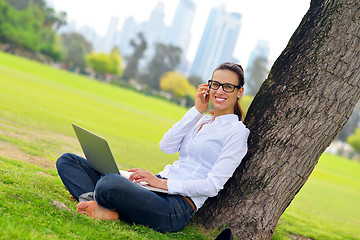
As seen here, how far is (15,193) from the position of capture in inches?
139

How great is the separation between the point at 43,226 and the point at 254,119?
2154 millimetres

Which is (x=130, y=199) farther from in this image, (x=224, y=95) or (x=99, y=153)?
(x=224, y=95)

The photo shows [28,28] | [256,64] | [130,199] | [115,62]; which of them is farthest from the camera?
[115,62]

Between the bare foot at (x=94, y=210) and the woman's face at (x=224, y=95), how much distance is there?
1321 millimetres

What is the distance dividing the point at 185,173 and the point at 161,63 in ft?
339

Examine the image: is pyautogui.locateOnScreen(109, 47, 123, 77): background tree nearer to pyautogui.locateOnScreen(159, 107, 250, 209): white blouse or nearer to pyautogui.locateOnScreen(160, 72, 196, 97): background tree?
pyautogui.locateOnScreen(160, 72, 196, 97): background tree

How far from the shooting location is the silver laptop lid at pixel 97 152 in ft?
11.3

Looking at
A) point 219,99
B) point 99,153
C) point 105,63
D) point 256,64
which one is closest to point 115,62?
point 105,63

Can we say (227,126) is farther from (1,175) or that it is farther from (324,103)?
(1,175)

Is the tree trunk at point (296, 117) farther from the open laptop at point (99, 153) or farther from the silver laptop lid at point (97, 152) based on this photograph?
the silver laptop lid at point (97, 152)

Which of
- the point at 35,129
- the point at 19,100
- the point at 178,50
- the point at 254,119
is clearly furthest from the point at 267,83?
the point at 178,50

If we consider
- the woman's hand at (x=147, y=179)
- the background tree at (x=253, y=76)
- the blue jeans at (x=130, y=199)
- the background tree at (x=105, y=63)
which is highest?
the background tree at (x=253, y=76)

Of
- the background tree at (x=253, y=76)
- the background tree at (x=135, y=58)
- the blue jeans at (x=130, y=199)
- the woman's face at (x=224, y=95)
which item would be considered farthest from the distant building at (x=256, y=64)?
the background tree at (x=135, y=58)

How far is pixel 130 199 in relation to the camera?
3.33 m
